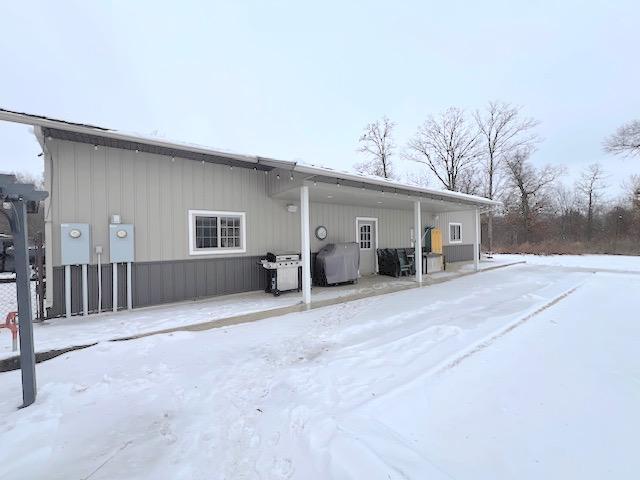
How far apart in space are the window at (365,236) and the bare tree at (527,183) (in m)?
19.3

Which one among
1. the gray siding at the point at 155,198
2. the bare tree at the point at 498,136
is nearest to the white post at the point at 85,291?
the gray siding at the point at 155,198

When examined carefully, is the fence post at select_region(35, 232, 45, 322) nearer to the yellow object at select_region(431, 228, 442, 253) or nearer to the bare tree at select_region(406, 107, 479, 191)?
the yellow object at select_region(431, 228, 442, 253)

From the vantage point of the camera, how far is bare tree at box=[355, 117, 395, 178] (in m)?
25.1

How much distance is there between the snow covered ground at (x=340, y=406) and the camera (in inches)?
69.7

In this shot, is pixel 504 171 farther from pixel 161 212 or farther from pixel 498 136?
→ pixel 161 212

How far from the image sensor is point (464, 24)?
10.7m

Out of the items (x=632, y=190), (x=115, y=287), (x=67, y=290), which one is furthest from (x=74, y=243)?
(x=632, y=190)

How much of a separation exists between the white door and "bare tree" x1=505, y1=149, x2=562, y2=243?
1912cm

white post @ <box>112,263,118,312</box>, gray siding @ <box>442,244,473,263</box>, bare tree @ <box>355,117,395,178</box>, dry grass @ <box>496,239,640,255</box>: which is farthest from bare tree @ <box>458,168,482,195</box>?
white post @ <box>112,263,118,312</box>

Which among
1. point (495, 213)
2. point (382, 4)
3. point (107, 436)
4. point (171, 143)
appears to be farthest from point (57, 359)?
point (495, 213)

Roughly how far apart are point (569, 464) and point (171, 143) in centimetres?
602

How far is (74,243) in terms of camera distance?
4812mm

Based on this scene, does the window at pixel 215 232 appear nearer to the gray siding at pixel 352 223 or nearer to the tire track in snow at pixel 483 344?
the gray siding at pixel 352 223

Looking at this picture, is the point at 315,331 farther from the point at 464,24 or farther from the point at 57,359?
the point at 464,24
